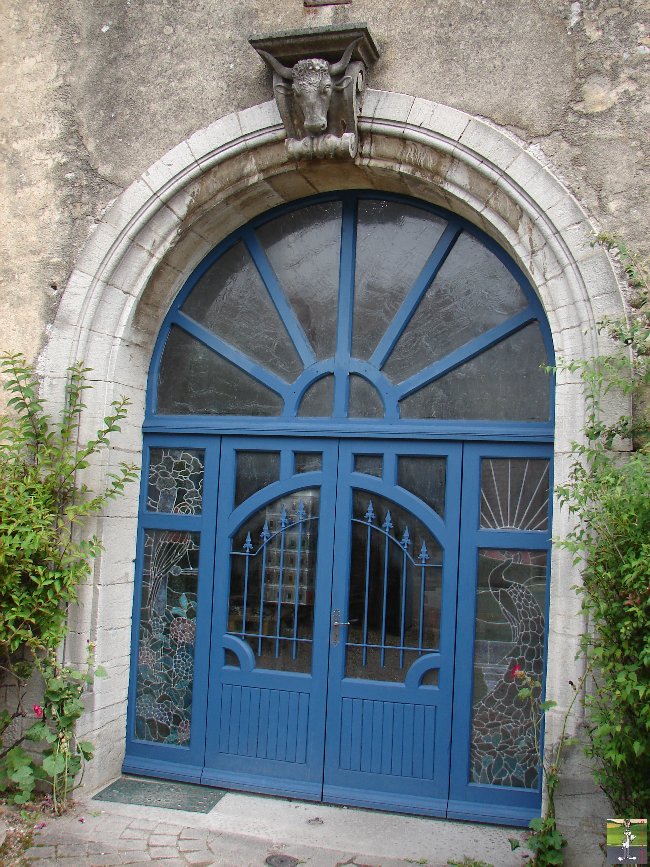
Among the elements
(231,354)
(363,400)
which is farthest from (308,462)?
(231,354)

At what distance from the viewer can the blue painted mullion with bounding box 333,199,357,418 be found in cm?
421

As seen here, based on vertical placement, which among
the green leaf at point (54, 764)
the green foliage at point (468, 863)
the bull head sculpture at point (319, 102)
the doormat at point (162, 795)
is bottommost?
the doormat at point (162, 795)

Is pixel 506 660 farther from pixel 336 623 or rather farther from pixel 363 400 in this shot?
pixel 363 400

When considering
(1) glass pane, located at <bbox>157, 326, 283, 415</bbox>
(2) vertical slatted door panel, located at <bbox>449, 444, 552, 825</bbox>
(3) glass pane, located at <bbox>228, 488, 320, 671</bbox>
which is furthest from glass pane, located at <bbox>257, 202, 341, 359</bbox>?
(2) vertical slatted door panel, located at <bbox>449, 444, 552, 825</bbox>

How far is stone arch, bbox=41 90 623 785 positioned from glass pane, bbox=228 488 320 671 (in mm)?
644

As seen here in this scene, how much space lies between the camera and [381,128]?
3.89 m

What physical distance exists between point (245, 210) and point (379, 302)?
0.91m

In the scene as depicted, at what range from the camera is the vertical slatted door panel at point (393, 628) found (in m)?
3.94

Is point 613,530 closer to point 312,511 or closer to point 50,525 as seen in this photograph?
point 312,511

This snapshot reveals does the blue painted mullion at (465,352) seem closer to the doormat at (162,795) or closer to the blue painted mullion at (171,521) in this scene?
the blue painted mullion at (171,521)

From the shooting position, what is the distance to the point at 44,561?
3980mm

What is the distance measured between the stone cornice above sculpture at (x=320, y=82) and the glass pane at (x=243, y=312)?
2.58ft

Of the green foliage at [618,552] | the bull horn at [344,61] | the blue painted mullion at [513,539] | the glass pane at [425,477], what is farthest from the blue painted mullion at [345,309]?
the green foliage at [618,552]

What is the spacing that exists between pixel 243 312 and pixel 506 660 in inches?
90.5
